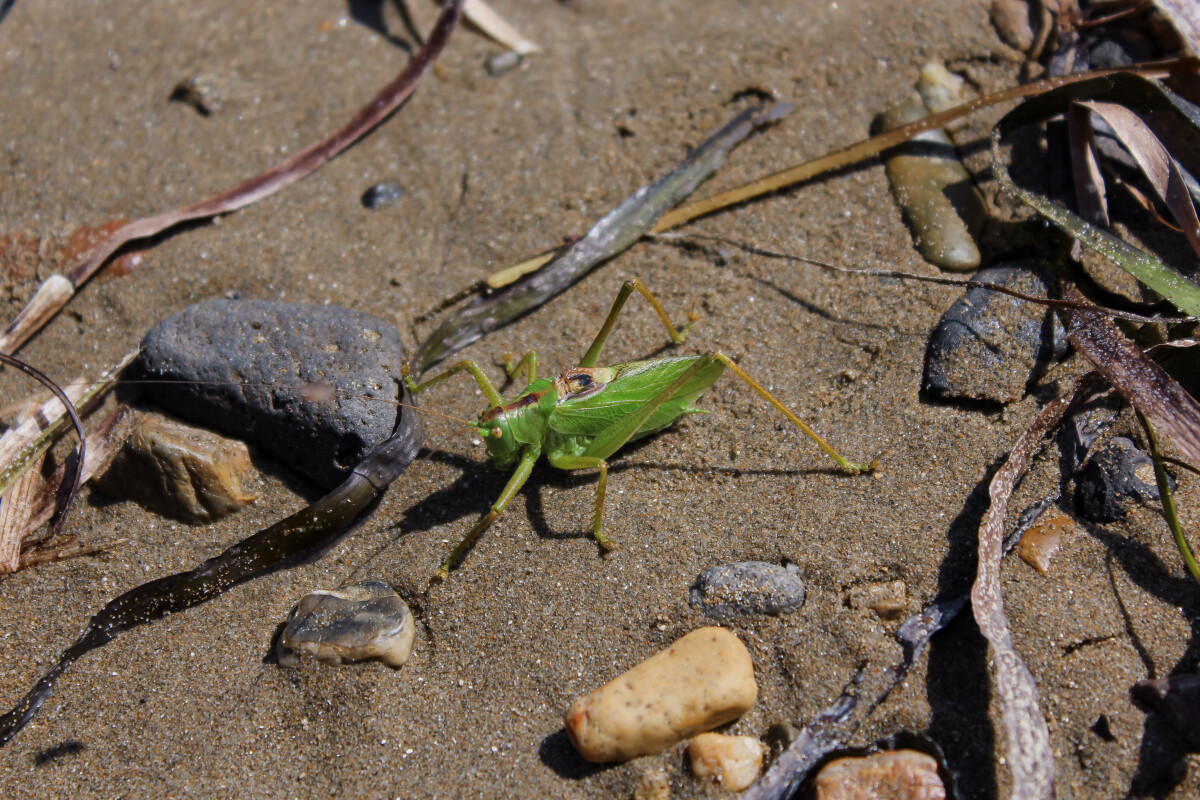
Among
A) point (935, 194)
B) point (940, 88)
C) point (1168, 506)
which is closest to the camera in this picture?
point (1168, 506)

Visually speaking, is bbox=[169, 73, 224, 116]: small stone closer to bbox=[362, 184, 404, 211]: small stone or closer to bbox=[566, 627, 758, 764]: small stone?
bbox=[362, 184, 404, 211]: small stone

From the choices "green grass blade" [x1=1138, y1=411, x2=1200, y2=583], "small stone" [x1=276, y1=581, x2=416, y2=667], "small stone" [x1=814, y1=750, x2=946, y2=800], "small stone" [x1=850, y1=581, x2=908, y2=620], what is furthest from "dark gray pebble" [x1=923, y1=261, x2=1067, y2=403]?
"small stone" [x1=276, y1=581, x2=416, y2=667]

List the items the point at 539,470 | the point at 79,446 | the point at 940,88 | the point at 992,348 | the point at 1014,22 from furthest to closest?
the point at 1014,22 → the point at 940,88 → the point at 539,470 → the point at 79,446 → the point at 992,348

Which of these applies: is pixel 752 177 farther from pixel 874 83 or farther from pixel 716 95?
pixel 874 83

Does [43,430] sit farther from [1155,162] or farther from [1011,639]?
[1155,162]

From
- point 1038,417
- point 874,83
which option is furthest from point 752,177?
point 1038,417

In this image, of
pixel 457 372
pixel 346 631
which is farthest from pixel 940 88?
pixel 346 631

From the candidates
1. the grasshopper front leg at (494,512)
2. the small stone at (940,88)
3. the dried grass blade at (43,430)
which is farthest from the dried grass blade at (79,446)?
the small stone at (940,88)
